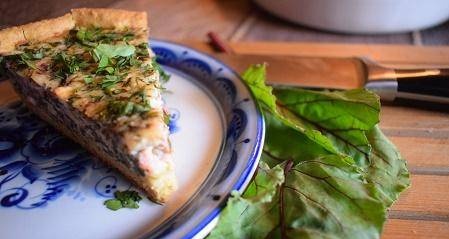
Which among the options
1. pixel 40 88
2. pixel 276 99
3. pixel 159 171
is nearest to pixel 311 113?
pixel 276 99

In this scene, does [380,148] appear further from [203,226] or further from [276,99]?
[203,226]

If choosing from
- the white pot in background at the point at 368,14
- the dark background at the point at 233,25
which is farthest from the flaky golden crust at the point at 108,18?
the white pot in background at the point at 368,14

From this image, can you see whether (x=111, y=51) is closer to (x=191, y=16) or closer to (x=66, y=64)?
(x=66, y=64)

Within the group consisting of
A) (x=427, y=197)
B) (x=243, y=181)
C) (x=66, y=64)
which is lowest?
(x=427, y=197)

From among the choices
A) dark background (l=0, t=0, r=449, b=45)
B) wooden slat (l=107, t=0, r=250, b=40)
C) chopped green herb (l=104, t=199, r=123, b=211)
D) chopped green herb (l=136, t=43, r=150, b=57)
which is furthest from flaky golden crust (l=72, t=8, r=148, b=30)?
chopped green herb (l=104, t=199, r=123, b=211)

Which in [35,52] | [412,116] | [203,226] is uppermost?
[35,52]

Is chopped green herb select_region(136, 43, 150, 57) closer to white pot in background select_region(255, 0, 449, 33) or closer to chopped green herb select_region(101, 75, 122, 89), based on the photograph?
chopped green herb select_region(101, 75, 122, 89)

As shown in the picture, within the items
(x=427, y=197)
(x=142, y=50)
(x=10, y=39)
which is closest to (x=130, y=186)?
(x=142, y=50)
